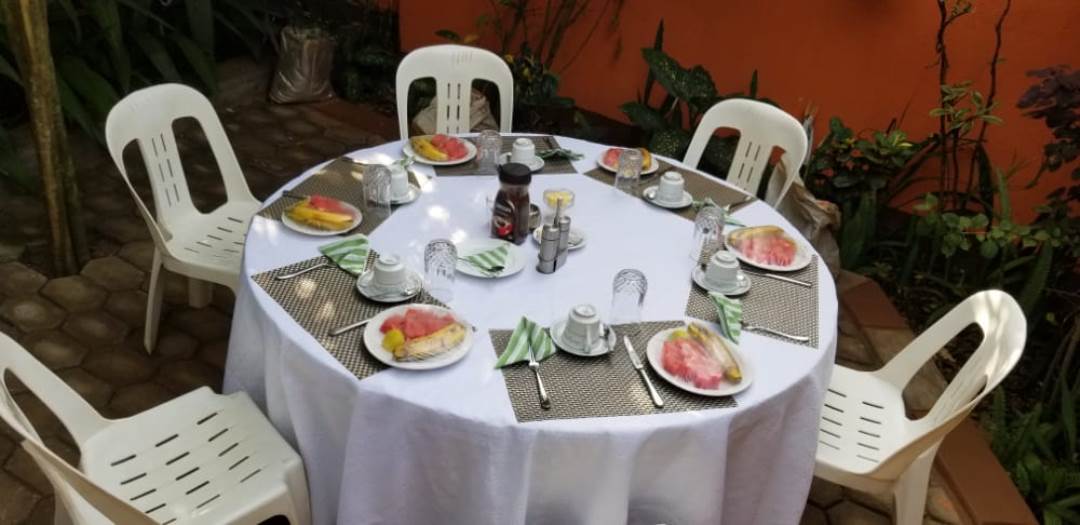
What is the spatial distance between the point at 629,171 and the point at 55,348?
187 cm

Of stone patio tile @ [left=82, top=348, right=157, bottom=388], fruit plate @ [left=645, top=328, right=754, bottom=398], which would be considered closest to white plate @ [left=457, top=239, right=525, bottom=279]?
fruit plate @ [left=645, top=328, right=754, bottom=398]

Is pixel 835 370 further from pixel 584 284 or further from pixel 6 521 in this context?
pixel 6 521

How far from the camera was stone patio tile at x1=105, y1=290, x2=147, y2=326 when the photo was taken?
2652mm

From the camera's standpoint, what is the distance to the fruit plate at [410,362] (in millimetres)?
1427

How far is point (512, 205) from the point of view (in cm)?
181

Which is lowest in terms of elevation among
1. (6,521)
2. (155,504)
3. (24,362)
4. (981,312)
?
(6,521)

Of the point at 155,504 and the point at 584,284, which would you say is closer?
the point at 155,504

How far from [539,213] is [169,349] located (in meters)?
1.37

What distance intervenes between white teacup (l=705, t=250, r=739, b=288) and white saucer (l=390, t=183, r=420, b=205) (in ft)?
2.51

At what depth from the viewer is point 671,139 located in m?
3.37

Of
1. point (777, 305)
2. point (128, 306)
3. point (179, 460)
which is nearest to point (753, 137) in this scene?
point (777, 305)

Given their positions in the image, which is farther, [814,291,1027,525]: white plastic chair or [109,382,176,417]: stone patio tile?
[109,382,176,417]: stone patio tile

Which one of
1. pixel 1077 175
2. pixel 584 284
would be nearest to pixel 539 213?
pixel 584 284

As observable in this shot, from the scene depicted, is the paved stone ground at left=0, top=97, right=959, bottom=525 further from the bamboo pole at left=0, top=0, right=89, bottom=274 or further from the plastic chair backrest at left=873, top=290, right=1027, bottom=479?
the plastic chair backrest at left=873, top=290, right=1027, bottom=479
